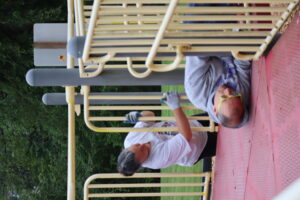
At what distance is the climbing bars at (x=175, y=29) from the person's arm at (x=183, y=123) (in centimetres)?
119

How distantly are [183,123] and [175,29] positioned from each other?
1.68 meters

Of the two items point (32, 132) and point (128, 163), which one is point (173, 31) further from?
point (32, 132)

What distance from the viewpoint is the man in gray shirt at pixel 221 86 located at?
304 centimetres

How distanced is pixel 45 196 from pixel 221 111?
41.5 feet

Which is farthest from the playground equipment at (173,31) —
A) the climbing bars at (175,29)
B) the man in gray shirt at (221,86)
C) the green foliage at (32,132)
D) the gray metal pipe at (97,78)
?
the green foliage at (32,132)

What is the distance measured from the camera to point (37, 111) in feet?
40.0

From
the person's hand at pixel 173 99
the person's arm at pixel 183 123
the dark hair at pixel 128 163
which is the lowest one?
the dark hair at pixel 128 163

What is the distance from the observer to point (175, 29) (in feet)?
8.32

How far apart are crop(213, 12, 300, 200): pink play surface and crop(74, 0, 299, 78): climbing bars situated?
0.13 meters

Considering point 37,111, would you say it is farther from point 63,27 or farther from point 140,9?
point 140,9

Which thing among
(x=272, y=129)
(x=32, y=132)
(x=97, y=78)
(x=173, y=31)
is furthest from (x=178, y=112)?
(x=32, y=132)

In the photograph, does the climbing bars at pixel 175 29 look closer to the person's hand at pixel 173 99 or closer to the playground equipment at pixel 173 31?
the playground equipment at pixel 173 31

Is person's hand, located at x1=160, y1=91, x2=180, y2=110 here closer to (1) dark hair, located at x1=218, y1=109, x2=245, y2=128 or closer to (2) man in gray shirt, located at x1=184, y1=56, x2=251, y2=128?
(2) man in gray shirt, located at x1=184, y1=56, x2=251, y2=128

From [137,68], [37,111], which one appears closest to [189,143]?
[137,68]
